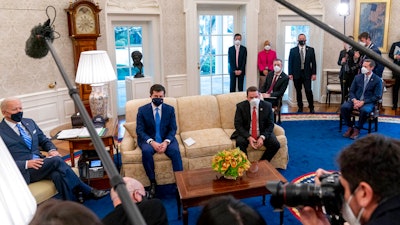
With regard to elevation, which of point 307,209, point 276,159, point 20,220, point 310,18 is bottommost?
point 276,159

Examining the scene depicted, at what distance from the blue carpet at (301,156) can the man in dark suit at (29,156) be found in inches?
14.7

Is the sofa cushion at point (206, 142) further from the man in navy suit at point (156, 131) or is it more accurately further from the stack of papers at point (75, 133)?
the stack of papers at point (75, 133)

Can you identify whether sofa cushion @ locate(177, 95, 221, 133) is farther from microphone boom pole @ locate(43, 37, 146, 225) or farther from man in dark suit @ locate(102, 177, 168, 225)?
microphone boom pole @ locate(43, 37, 146, 225)

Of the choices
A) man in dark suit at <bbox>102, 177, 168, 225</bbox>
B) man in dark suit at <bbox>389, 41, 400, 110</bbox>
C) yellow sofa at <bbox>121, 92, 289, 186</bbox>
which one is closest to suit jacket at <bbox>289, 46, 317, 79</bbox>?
man in dark suit at <bbox>389, 41, 400, 110</bbox>

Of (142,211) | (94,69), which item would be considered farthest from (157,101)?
(142,211)

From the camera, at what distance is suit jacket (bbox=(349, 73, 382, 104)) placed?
18.3 ft

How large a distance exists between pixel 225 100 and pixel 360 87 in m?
2.29

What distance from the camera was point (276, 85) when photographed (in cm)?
614

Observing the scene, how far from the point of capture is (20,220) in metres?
0.58

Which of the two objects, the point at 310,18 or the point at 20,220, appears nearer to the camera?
the point at 20,220

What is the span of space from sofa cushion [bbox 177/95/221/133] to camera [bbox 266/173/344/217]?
3.59m

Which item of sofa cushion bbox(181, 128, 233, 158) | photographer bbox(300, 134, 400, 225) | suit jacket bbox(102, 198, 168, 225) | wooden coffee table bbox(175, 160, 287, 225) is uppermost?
photographer bbox(300, 134, 400, 225)

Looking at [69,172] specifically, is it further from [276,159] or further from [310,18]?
[310,18]

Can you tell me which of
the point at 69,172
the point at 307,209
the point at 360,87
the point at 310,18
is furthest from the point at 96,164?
the point at 360,87
